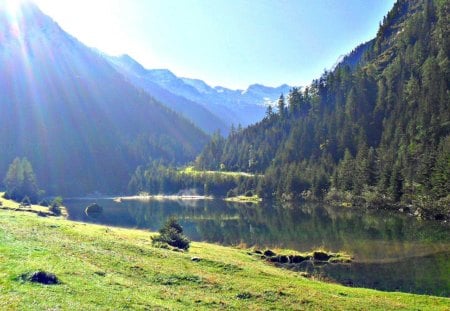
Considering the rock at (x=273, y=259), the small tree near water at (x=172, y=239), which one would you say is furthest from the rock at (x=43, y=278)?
the rock at (x=273, y=259)

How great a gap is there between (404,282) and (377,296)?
11600 millimetres

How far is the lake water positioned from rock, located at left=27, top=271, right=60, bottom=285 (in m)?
34.0

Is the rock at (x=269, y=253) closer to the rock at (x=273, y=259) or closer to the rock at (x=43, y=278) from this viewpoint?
the rock at (x=273, y=259)

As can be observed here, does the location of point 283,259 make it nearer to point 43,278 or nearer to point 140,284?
point 140,284

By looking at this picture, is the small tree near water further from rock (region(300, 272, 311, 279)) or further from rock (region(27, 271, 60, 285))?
rock (region(27, 271, 60, 285))

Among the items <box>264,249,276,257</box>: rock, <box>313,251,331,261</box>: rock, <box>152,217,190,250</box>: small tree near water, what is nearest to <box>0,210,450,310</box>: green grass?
<box>152,217,190,250</box>: small tree near water

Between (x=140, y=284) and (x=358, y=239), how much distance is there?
2234 inches

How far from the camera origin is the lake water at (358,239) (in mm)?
47750

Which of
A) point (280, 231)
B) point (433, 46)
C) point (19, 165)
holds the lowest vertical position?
point (280, 231)

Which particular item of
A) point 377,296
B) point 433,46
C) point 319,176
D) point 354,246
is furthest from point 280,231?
point 433,46

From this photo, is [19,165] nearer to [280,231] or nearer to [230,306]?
[280,231]

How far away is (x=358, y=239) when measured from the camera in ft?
249

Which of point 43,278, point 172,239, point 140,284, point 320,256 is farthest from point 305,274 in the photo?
point 43,278

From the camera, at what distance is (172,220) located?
62.7 metres
